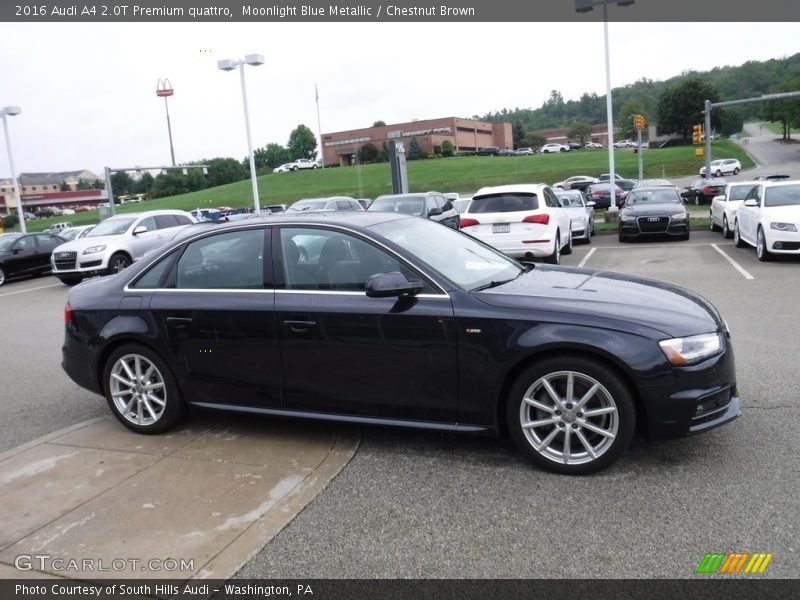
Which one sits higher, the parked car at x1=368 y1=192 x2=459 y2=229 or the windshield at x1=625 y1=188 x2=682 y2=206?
the parked car at x1=368 y1=192 x2=459 y2=229

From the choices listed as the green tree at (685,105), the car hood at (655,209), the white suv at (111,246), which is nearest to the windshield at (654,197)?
the car hood at (655,209)

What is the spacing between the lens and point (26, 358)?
338 inches

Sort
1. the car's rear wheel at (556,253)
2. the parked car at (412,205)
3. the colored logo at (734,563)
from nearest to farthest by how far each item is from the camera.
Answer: the colored logo at (734,563) < the car's rear wheel at (556,253) < the parked car at (412,205)

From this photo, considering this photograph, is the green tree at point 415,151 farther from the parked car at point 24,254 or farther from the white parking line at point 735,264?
the white parking line at point 735,264

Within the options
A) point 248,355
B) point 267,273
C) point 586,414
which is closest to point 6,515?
point 248,355

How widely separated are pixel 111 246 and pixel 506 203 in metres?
10.3

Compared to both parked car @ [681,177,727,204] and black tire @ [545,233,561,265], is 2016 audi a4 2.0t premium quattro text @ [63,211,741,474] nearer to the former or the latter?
black tire @ [545,233,561,265]

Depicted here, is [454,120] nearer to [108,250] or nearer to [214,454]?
[108,250]

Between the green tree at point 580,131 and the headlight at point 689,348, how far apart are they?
126 m

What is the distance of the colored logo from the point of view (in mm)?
3057

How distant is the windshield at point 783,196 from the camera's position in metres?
13.6

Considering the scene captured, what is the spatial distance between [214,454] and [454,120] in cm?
10082

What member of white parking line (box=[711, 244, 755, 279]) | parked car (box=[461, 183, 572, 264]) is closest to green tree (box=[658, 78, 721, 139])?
white parking line (box=[711, 244, 755, 279])

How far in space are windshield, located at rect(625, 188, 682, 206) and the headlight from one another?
15.9 m
